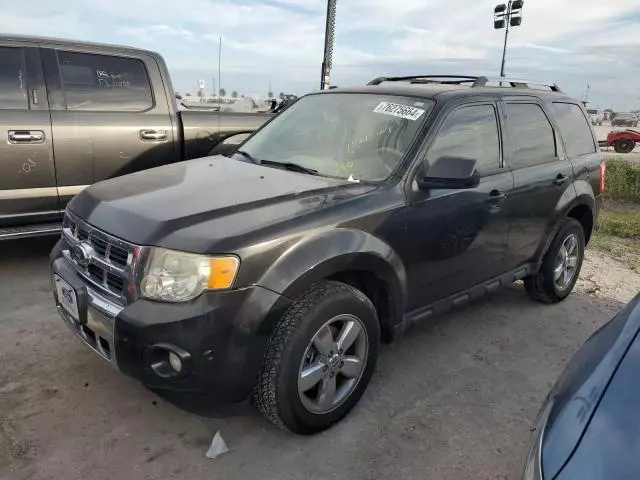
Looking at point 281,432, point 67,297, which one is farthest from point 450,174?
point 67,297

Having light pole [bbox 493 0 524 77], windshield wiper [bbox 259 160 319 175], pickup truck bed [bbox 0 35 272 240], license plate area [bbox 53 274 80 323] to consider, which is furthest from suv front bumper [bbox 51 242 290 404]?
light pole [bbox 493 0 524 77]

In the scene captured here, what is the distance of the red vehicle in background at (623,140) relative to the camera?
75.9 feet

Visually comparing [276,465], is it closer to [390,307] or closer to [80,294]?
[390,307]

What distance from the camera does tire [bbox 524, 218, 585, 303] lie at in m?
4.43

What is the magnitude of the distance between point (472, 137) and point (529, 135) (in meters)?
0.75

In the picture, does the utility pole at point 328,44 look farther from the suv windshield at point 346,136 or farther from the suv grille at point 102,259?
the suv grille at point 102,259

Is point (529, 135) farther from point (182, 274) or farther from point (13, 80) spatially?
point (13, 80)

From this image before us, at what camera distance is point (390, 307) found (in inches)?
122

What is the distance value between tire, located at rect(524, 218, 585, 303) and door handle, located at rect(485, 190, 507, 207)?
3.40ft

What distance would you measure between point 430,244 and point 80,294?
75.3 inches

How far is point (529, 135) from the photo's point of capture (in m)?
4.06

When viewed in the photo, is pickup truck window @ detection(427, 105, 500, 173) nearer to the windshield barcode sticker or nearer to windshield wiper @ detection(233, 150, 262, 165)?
the windshield barcode sticker

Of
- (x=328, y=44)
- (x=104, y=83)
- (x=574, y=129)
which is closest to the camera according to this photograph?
(x=574, y=129)

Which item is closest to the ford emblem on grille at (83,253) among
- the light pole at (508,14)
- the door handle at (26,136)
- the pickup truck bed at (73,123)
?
the pickup truck bed at (73,123)
